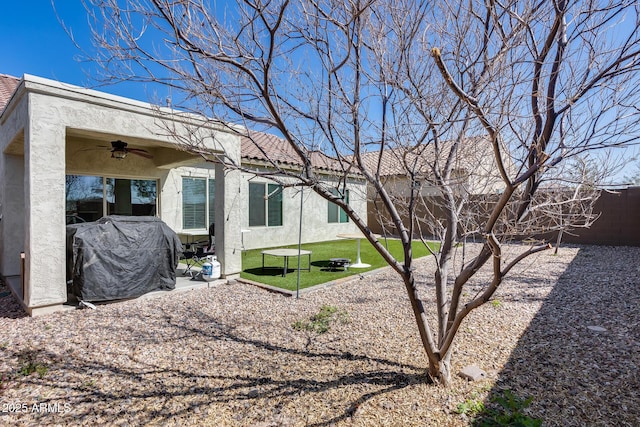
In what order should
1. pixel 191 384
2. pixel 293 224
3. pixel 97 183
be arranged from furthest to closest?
pixel 293 224 → pixel 97 183 → pixel 191 384

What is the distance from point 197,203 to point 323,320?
7855 mm

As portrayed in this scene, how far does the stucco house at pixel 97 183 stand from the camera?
5.32 meters

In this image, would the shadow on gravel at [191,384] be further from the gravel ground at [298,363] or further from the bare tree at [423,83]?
the bare tree at [423,83]

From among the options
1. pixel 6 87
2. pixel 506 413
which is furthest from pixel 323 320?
pixel 6 87

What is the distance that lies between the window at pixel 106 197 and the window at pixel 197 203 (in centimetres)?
100

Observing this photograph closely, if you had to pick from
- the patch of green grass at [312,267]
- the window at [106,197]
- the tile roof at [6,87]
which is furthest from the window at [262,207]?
the tile roof at [6,87]

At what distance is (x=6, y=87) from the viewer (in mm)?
10844

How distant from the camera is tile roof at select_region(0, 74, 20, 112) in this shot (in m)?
9.73

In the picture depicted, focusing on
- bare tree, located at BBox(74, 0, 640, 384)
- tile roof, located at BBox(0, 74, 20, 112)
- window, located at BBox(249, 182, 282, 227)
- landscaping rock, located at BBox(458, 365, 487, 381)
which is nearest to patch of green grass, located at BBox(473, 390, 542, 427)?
landscaping rock, located at BBox(458, 365, 487, 381)

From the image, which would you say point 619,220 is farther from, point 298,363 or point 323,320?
point 298,363

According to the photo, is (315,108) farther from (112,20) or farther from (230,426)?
(230,426)

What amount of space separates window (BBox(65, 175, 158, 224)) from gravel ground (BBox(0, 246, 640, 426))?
130 inches

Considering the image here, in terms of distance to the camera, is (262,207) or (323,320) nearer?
(323,320)

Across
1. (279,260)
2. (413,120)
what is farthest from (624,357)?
(279,260)
